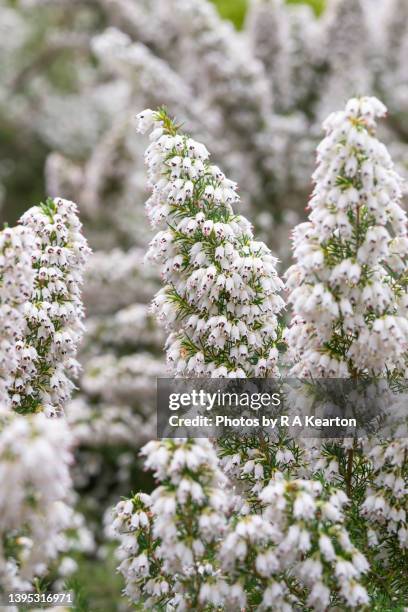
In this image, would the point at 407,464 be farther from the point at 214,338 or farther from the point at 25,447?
the point at 25,447

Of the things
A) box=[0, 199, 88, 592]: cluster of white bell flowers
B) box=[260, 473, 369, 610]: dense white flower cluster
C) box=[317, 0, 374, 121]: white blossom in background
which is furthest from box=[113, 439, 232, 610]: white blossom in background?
box=[317, 0, 374, 121]: white blossom in background

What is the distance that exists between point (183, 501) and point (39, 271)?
205cm

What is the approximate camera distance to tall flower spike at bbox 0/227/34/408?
14.8 ft

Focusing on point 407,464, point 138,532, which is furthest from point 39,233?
point 407,464

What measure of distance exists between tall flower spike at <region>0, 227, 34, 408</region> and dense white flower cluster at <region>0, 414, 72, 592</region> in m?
0.58

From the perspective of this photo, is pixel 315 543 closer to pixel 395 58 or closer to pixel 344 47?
pixel 344 47

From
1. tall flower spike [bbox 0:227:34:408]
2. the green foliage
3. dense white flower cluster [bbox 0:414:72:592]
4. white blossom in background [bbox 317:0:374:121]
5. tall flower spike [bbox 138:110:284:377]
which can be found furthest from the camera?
the green foliage

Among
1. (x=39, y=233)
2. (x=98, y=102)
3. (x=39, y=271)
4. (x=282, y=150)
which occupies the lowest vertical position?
(x=39, y=271)

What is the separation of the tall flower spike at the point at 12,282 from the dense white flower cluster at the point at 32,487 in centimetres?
58

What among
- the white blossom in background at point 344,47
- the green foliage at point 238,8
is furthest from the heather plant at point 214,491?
the green foliage at point 238,8

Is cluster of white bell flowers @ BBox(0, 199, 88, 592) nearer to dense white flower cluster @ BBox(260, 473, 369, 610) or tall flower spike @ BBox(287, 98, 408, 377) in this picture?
dense white flower cluster @ BBox(260, 473, 369, 610)

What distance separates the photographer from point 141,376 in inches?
474

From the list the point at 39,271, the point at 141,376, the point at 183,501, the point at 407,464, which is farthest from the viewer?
the point at 141,376

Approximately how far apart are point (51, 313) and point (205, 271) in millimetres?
1153
